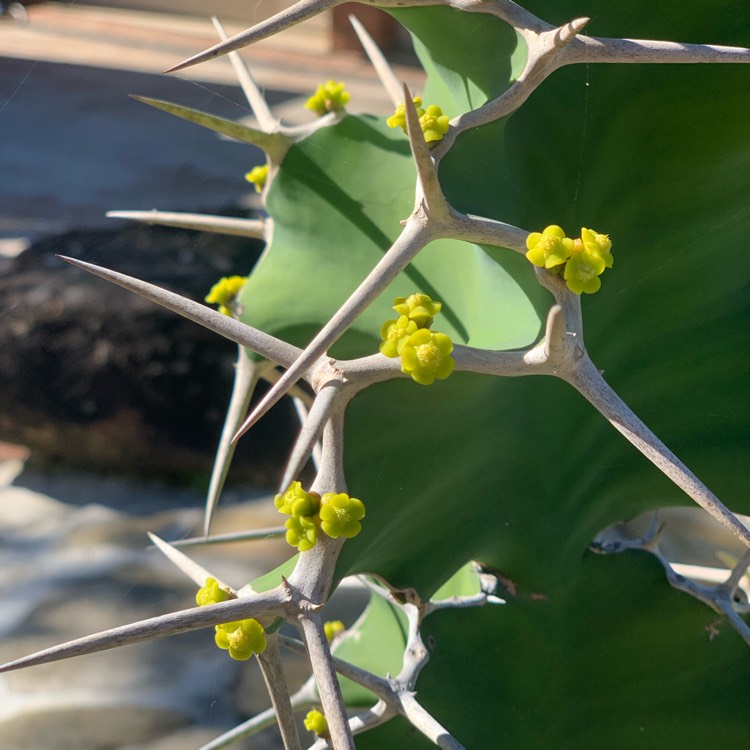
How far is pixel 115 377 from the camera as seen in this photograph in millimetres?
Result: 2152

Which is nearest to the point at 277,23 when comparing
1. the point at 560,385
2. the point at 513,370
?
the point at 513,370

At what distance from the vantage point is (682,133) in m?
0.61

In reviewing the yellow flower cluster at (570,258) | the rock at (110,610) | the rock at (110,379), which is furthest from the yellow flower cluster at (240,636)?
the rock at (110,379)

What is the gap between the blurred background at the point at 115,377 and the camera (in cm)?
141

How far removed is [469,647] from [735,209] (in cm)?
37

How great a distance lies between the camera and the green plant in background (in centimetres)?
47

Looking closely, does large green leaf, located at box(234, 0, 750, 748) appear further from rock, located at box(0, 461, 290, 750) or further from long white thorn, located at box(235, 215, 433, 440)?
rock, located at box(0, 461, 290, 750)

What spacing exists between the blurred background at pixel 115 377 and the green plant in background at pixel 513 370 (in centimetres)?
69

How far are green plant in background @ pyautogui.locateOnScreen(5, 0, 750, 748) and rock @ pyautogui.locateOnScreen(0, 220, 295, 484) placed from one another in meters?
1.29

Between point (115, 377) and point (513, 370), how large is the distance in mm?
1798

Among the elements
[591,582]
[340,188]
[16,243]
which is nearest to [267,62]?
[16,243]

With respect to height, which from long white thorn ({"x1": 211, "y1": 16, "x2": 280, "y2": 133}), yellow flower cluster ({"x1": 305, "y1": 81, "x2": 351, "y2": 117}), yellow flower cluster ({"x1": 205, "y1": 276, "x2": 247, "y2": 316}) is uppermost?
yellow flower cluster ({"x1": 305, "y1": 81, "x2": 351, "y2": 117})

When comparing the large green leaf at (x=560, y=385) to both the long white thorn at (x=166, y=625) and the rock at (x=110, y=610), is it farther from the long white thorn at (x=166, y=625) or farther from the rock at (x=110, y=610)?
the rock at (x=110, y=610)

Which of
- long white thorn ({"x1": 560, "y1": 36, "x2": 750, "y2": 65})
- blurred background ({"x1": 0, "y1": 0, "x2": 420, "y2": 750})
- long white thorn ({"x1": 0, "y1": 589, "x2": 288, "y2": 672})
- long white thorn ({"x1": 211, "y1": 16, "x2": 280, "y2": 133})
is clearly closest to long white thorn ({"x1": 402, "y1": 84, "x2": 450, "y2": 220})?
long white thorn ({"x1": 560, "y1": 36, "x2": 750, "y2": 65})
